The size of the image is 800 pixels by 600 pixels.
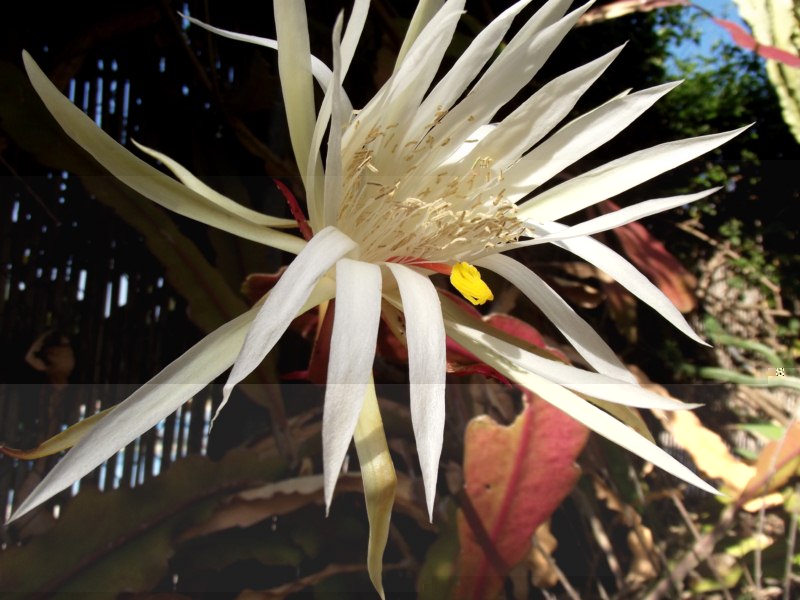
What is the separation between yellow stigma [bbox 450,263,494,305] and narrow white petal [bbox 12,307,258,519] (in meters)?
0.15

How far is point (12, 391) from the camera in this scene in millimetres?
615

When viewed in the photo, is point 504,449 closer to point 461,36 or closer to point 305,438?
point 305,438

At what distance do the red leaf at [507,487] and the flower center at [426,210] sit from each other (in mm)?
235

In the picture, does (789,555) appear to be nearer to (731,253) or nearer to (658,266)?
(658,266)

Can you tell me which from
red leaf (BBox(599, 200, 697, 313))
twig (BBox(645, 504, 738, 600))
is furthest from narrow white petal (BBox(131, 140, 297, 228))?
twig (BBox(645, 504, 738, 600))

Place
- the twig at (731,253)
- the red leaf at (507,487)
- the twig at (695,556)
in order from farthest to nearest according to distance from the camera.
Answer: the twig at (731,253)
the twig at (695,556)
the red leaf at (507,487)

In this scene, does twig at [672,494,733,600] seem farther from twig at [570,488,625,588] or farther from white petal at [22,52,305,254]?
white petal at [22,52,305,254]

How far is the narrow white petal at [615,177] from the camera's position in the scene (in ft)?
1.52

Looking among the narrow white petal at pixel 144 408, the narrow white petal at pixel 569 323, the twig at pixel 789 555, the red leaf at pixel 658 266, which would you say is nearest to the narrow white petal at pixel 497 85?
the narrow white petal at pixel 569 323

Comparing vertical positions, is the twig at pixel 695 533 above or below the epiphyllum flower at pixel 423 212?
below

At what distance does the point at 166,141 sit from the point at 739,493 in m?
0.82

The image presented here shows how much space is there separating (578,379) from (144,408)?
10.6 inches

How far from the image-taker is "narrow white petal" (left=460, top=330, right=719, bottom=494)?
41 centimetres

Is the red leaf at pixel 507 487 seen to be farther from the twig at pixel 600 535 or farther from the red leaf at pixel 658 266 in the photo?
the red leaf at pixel 658 266
